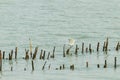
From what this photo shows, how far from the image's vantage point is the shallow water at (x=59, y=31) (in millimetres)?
24828

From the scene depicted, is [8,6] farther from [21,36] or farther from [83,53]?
[83,53]

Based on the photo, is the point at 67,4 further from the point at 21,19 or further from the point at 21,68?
the point at 21,68

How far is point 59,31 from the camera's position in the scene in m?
39.5

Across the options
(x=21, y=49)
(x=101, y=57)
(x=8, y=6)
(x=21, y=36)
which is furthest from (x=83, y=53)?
(x=8, y=6)

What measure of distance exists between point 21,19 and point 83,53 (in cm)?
1526

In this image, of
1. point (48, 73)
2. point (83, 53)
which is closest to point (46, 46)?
point (83, 53)

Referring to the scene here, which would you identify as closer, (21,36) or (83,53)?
(83,53)

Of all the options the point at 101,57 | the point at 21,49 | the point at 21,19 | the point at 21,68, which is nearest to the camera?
the point at 21,68

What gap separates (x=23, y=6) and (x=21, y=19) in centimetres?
698

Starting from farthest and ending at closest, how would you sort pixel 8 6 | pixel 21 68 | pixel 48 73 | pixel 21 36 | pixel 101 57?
pixel 8 6 → pixel 21 36 → pixel 101 57 → pixel 21 68 → pixel 48 73

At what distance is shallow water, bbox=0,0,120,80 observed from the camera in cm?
2483

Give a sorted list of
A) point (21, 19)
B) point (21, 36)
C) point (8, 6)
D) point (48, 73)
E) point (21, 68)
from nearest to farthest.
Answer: point (48, 73) < point (21, 68) < point (21, 36) < point (21, 19) < point (8, 6)

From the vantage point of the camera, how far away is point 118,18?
46.0 metres

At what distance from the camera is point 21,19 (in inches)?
1752
